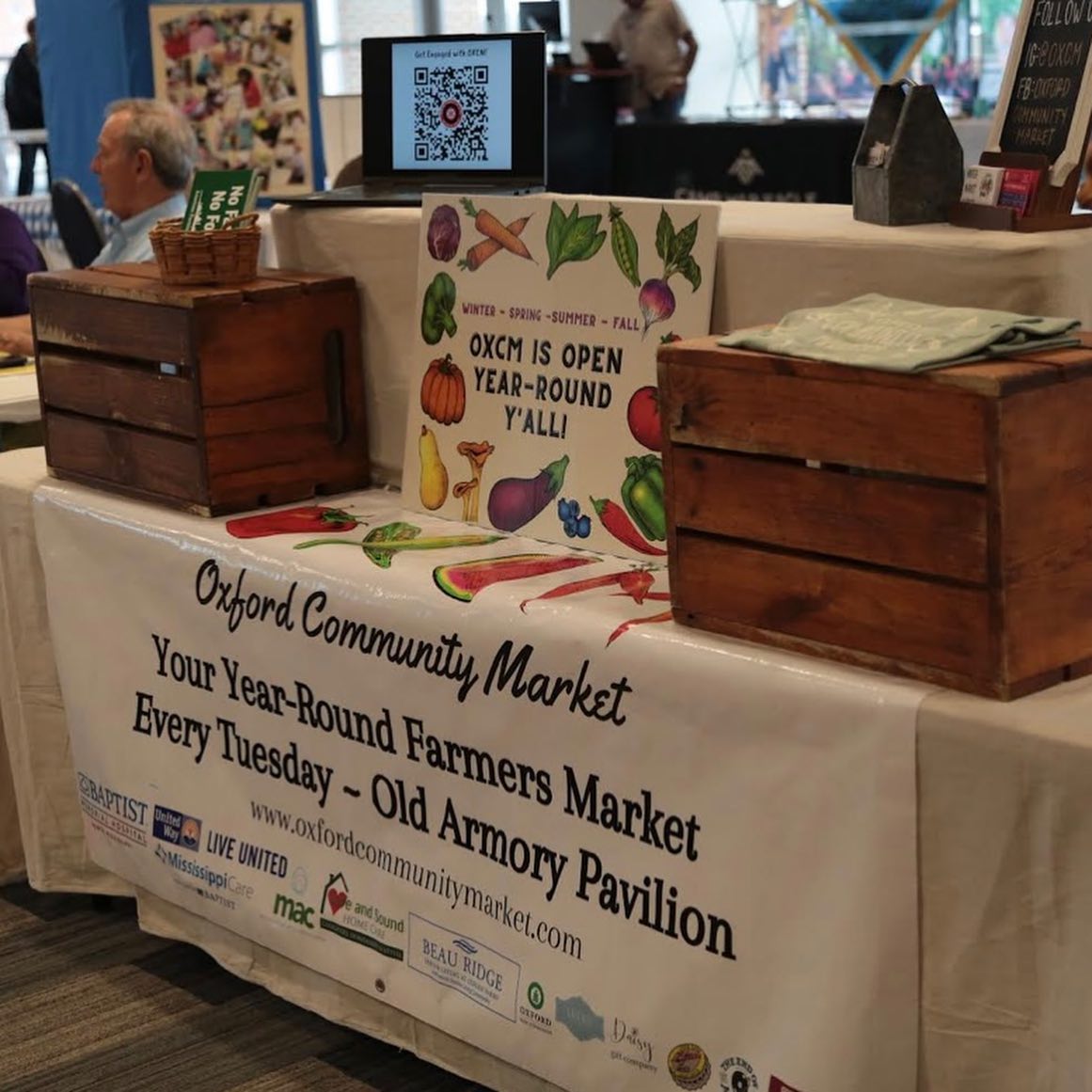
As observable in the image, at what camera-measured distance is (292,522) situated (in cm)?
235

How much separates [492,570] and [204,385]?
0.53 meters

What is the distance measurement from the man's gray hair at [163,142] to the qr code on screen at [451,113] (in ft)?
Answer: 6.10

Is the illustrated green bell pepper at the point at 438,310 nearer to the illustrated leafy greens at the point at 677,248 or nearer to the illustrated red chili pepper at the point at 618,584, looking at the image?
the illustrated leafy greens at the point at 677,248

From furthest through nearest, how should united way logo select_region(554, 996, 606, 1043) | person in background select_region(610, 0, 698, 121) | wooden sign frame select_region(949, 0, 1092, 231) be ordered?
person in background select_region(610, 0, 698, 121) < united way logo select_region(554, 996, 606, 1043) < wooden sign frame select_region(949, 0, 1092, 231)

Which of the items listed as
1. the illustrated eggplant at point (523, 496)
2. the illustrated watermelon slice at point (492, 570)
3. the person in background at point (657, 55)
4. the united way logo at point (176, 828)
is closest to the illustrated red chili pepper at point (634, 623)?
the illustrated watermelon slice at point (492, 570)

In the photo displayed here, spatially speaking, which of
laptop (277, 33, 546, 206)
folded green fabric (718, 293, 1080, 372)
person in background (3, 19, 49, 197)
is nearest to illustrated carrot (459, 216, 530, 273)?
laptop (277, 33, 546, 206)

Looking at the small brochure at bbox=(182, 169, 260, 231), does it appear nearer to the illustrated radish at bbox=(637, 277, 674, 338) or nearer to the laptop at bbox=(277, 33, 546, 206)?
the laptop at bbox=(277, 33, 546, 206)

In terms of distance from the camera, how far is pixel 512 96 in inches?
95.7

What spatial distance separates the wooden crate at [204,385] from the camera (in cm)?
234

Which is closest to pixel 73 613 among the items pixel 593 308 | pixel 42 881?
pixel 42 881

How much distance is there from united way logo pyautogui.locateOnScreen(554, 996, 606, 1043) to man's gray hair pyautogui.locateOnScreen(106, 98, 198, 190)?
9.35 ft

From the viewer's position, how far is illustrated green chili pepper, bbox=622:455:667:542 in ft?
6.82

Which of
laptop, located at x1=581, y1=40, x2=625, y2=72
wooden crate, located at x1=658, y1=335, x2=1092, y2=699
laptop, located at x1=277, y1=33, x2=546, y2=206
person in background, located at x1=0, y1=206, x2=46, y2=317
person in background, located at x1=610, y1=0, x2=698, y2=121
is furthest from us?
person in background, located at x1=610, y1=0, x2=698, y2=121

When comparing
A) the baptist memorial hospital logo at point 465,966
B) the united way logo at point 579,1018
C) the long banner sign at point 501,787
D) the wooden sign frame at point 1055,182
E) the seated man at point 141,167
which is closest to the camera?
the long banner sign at point 501,787
